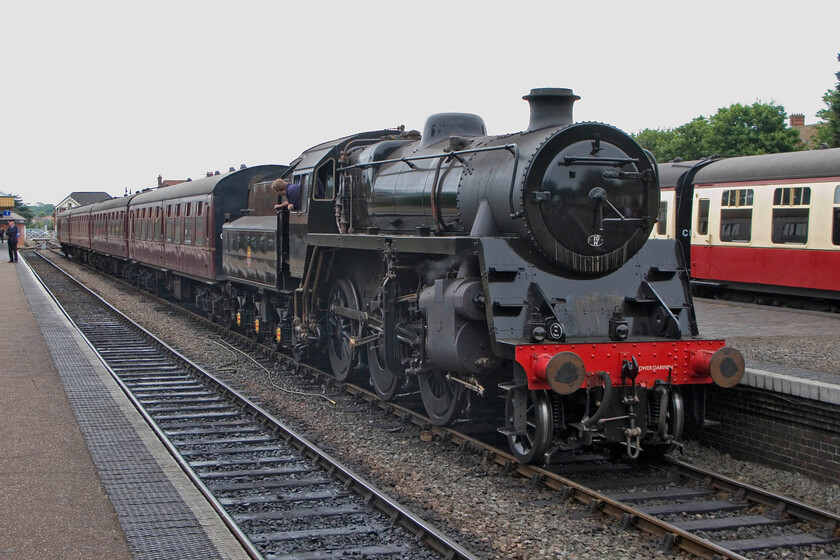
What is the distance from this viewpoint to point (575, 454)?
A: 7871mm

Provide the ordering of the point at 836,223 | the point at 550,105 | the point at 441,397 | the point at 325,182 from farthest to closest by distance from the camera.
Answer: the point at 836,223 < the point at 325,182 < the point at 441,397 < the point at 550,105

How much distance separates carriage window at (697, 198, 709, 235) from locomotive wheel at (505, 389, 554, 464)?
12.3 m

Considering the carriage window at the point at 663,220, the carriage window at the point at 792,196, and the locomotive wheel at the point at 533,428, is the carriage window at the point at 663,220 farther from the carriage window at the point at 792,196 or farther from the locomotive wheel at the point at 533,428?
the locomotive wheel at the point at 533,428

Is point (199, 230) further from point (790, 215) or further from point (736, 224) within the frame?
point (790, 215)

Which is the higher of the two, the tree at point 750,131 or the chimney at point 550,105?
the tree at point 750,131

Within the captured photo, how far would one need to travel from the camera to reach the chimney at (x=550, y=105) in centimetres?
777

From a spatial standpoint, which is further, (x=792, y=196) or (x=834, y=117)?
(x=834, y=117)

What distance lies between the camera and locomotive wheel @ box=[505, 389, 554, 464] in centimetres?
675

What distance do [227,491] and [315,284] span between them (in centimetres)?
465

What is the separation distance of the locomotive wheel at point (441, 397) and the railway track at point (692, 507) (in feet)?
1.60

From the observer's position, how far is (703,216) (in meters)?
18.4

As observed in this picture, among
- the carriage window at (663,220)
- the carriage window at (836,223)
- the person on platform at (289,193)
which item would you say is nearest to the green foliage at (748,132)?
the carriage window at (663,220)

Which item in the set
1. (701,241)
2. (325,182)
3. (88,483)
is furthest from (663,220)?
(88,483)

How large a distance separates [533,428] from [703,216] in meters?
12.5
